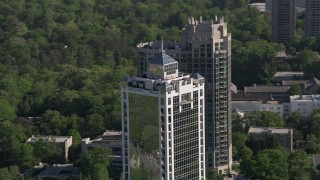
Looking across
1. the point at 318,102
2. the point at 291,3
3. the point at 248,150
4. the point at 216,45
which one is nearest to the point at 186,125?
the point at 216,45

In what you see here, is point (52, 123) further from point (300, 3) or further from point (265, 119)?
point (300, 3)

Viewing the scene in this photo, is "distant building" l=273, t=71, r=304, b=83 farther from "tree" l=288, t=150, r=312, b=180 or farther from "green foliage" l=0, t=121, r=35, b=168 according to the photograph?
"green foliage" l=0, t=121, r=35, b=168

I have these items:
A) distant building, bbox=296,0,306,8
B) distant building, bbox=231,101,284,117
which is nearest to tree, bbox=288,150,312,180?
distant building, bbox=231,101,284,117

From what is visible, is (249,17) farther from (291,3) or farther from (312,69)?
(312,69)

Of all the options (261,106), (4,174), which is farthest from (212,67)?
(261,106)

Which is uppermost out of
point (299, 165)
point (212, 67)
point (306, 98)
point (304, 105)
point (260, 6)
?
point (260, 6)
